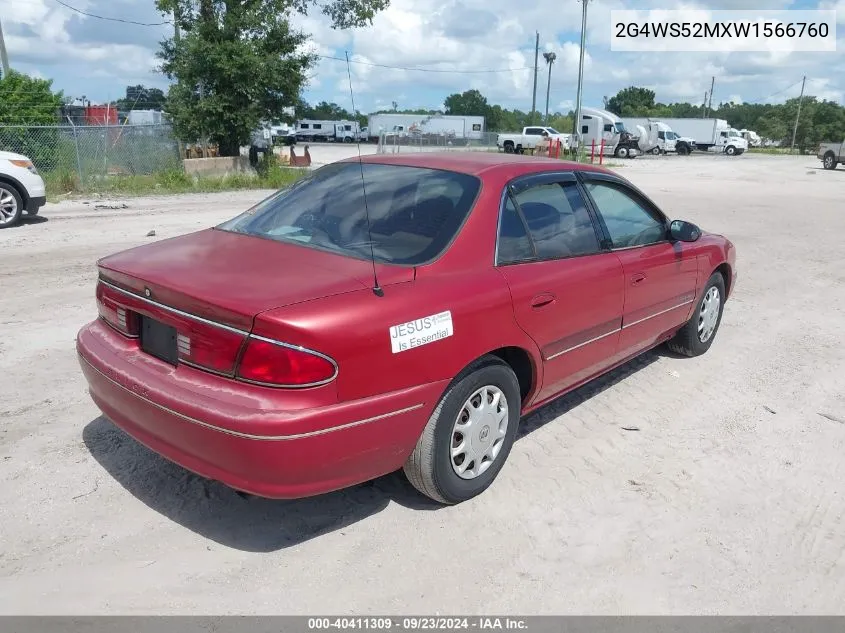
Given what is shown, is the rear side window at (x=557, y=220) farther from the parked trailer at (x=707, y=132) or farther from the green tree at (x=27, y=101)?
the parked trailer at (x=707, y=132)

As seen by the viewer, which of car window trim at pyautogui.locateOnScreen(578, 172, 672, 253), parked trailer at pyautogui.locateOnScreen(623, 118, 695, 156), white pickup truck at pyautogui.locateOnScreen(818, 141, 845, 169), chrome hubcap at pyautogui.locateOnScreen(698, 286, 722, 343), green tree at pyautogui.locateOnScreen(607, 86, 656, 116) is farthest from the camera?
green tree at pyautogui.locateOnScreen(607, 86, 656, 116)

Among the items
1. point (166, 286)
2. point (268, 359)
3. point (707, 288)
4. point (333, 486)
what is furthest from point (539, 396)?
point (707, 288)

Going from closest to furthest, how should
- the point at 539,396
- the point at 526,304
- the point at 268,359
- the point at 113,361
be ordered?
the point at 268,359 < the point at 113,361 < the point at 526,304 < the point at 539,396

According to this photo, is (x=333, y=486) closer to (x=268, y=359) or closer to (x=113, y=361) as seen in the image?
(x=268, y=359)

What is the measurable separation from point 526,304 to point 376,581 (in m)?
1.47

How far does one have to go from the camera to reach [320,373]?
8.71 ft

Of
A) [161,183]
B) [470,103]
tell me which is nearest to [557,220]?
[161,183]

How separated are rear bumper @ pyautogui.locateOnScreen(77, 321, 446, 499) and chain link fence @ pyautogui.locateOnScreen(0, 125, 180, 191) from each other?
1517 centimetres

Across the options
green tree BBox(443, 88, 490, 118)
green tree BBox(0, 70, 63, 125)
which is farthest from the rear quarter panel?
green tree BBox(443, 88, 490, 118)

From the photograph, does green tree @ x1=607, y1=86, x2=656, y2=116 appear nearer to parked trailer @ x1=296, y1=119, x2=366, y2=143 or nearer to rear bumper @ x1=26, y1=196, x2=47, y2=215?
parked trailer @ x1=296, y1=119, x2=366, y2=143

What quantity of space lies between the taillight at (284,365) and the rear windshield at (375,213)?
27.9 inches

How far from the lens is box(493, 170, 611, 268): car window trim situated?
11.6 ft

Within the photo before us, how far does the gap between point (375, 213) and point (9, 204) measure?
958 centimetres

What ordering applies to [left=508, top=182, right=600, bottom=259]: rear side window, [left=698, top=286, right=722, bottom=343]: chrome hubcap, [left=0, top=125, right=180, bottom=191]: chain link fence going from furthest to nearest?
[left=0, top=125, right=180, bottom=191]: chain link fence < [left=698, top=286, right=722, bottom=343]: chrome hubcap < [left=508, top=182, right=600, bottom=259]: rear side window
